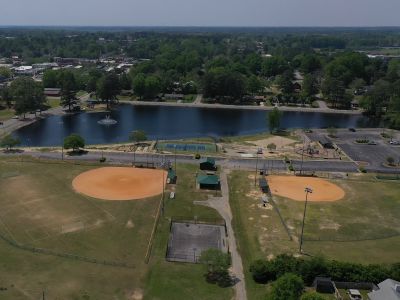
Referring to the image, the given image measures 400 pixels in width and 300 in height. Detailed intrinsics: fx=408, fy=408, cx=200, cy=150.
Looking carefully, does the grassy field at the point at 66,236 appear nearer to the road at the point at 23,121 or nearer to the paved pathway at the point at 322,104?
the road at the point at 23,121

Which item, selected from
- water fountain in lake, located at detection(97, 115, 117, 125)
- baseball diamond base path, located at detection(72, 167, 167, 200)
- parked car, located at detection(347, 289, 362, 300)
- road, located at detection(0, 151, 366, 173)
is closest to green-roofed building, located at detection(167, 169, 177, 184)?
baseball diamond base path, located at detection(72, 167, 167, 200)

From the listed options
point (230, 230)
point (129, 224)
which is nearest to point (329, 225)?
point (230, 230)

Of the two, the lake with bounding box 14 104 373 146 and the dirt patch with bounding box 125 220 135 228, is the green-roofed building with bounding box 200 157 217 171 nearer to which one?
the dirt patch with bounding box 125 220 135 228

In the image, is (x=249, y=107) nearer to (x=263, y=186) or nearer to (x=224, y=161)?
(x=224, y=161)

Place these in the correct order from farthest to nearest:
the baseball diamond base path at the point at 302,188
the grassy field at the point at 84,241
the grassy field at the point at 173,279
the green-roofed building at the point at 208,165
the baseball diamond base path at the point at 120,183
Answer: the green-roofed building at the point at 208,165
the baseball diamond base path at the point at 302,188
the baseball diamond base path at the point at 120,183
the grassy field at the point at 84,241
the grassy field at the point at 173,279

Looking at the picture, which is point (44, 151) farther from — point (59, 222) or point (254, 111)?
point (254, 111)

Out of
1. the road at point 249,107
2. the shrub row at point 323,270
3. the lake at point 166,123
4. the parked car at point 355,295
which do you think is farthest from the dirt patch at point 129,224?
the road at point 249,107
